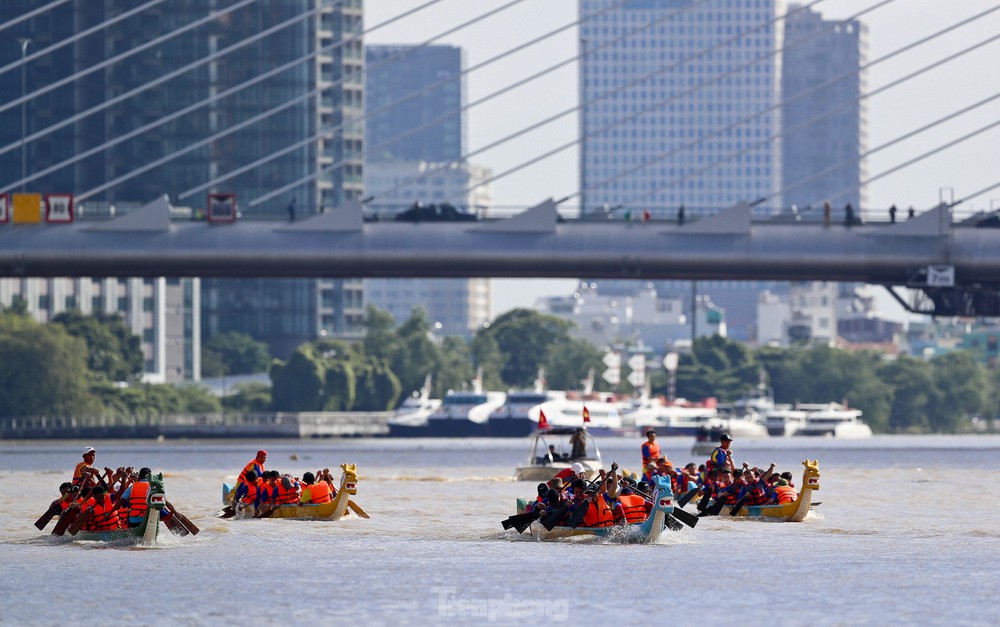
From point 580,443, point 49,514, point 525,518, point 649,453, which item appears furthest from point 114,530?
point 580,443

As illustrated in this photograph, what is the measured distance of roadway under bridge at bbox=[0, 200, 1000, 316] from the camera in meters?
99.5

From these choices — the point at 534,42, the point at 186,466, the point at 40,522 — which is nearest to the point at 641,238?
the point at 534,42

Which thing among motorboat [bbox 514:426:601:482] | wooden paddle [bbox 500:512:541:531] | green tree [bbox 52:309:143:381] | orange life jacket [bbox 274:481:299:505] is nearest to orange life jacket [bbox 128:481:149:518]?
orange life jacket [bbox 274:481:299:505]

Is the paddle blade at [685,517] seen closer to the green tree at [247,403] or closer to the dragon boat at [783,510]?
the dragon boat at [783,510]

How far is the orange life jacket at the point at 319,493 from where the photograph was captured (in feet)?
192

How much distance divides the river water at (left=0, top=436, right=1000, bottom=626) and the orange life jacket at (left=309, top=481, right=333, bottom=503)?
768 millimetres

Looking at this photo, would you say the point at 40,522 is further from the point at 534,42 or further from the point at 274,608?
the point at 534,42

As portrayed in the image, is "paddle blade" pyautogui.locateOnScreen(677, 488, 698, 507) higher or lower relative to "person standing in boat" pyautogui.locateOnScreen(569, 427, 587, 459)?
lower

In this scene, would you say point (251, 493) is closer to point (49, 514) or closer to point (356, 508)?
point (356, 508)

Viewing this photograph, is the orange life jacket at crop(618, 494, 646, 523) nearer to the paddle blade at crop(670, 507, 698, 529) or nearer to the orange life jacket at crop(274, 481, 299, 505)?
the paddle blade at crop(670, 507, 698, 529)

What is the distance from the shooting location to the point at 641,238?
3942 inches

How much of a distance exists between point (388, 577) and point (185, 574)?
4.53 m

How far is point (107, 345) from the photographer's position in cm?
18775

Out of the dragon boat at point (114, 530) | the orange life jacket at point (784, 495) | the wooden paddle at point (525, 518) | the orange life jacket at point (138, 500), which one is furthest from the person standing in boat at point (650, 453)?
the orange life jacket at point (138, 500)
